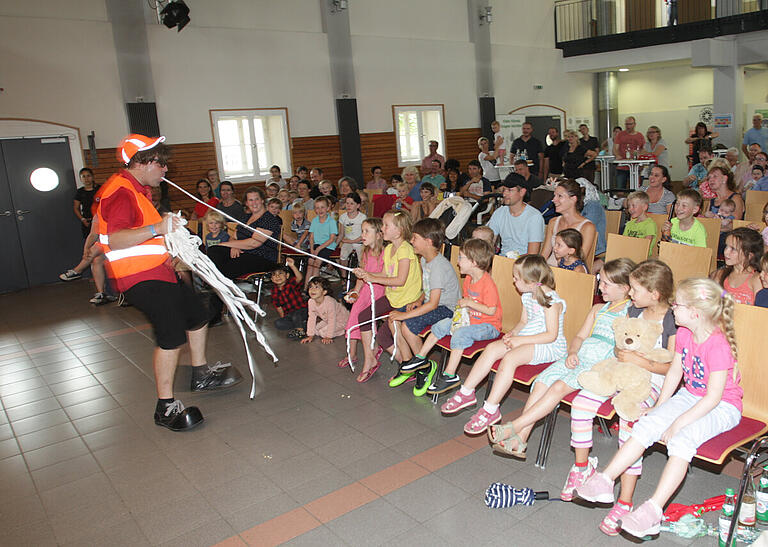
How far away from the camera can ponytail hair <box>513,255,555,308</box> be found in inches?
140

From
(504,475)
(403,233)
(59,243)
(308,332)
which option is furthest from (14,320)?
(504,475)

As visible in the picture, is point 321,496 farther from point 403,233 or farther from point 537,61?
point 537,61

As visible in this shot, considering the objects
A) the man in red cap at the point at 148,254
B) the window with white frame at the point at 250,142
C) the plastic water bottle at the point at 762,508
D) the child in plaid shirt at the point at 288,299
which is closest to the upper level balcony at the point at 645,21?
the window with white frame at the point at 250,142

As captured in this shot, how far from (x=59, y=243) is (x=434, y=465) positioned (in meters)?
9.31

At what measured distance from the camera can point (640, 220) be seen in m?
5.47

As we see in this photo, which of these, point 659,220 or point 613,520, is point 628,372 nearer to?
point 613,520

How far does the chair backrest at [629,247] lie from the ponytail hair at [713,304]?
79.5 inches

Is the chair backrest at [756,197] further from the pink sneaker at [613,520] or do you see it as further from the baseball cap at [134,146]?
the baseball cap at [134,146]

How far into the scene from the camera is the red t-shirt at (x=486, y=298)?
13.1 ft

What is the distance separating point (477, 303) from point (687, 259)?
5.47ft

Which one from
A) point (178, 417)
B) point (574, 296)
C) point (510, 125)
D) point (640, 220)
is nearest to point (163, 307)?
point (178, 417)

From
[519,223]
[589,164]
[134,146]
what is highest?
[134,146]

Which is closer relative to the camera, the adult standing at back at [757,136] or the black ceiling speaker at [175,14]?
the black ceiling speaker at [175,14]

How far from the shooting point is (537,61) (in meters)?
16.9
